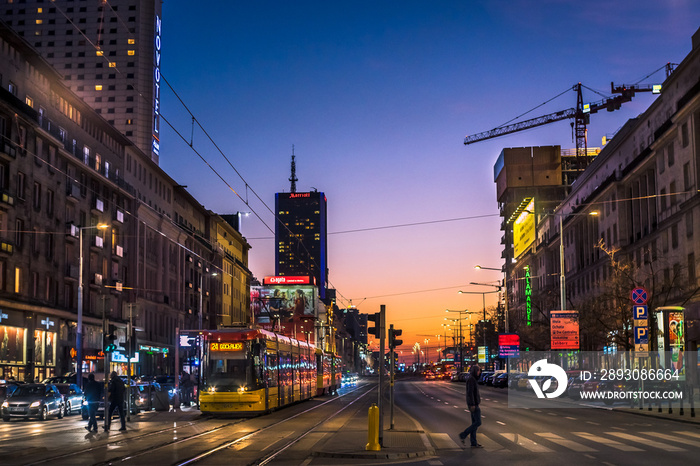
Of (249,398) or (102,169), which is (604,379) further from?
(102,169)

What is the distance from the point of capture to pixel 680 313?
1623 inches

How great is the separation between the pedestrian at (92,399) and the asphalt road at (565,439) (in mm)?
10080

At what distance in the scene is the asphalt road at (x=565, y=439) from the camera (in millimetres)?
16891

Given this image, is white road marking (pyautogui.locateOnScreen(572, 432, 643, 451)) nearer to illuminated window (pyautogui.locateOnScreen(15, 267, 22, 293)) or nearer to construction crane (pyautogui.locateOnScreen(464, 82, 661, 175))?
illuminated window (pyautogui.locateOnScreen(15, 267, 22, 293))

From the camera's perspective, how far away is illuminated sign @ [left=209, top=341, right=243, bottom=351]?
3306 cm

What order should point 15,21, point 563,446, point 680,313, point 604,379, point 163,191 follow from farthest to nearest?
point 15,21
point 163,191
point 604,379
point 680,313
point 563,446

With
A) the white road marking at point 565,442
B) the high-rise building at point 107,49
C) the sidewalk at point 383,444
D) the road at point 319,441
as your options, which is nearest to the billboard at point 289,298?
the high-rise building at point 107,49

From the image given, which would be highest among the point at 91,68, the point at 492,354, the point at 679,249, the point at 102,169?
the point at 91,68

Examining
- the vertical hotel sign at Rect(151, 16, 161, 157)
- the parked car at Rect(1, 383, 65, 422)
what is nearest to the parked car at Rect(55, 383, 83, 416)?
the parked car at Rect(1, 383, 65, 422)

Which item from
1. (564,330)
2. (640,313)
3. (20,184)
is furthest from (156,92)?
(640,313)

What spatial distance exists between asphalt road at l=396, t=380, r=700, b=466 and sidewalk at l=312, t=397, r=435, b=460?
466mm

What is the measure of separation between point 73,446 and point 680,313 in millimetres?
31117

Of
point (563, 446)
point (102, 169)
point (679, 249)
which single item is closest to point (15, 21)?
point (102, 169)

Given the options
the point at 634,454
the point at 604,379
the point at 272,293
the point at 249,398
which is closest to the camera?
the point at 634,454
